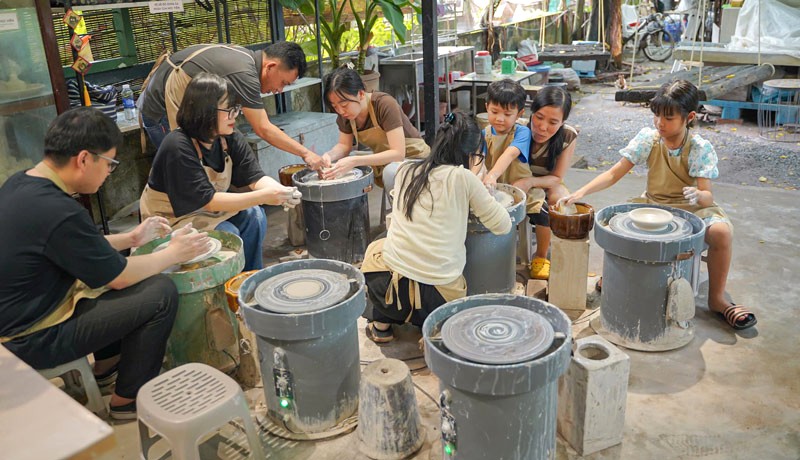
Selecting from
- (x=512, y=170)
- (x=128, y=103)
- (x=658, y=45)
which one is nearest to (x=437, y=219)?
(x=512, y=170)

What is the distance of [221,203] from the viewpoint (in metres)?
3.62

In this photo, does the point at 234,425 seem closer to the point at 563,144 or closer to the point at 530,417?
the point at 530,417

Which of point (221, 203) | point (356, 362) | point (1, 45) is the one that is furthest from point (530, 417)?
point (1, 45)

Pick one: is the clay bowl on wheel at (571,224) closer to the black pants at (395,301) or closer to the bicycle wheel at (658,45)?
the black pants at (395,301)

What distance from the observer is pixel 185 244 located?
3020mm

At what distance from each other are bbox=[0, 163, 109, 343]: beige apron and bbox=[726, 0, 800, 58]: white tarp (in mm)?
9773

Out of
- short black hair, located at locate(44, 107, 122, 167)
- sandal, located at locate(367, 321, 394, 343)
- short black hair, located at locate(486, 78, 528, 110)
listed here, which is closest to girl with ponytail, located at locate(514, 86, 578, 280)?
short black hair, located at locate(486, 78, 528, 110)

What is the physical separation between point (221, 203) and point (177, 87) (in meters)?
1.10

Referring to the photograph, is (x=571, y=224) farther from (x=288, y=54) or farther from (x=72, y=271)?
(x=72, y=271)

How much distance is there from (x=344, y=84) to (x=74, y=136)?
6.78 ft

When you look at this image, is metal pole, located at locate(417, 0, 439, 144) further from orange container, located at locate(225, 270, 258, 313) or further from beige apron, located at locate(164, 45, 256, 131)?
orange container, located at locate(225, 270, 258, 313)

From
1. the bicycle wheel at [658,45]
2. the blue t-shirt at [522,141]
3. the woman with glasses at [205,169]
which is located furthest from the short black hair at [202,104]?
the bicycle wheel at [658,45]

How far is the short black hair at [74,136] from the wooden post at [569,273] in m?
2.49

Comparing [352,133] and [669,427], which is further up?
[352,133]
